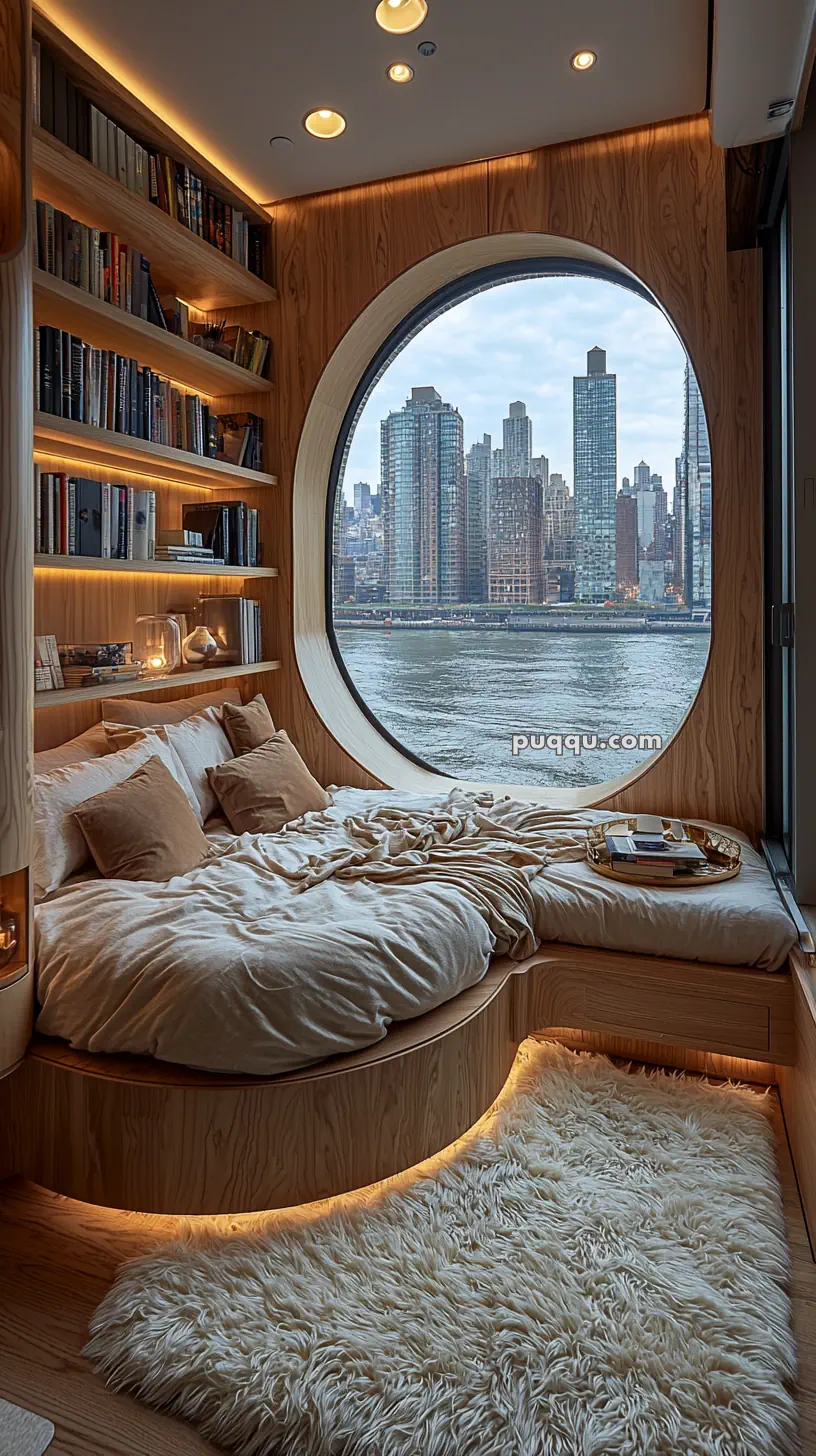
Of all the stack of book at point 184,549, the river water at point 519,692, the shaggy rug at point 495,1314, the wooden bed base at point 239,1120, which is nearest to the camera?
the shaggy rug at point 495,1314

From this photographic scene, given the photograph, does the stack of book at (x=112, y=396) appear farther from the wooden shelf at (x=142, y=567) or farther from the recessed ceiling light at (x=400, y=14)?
the recessed ceiling light at (x=400, y=14)

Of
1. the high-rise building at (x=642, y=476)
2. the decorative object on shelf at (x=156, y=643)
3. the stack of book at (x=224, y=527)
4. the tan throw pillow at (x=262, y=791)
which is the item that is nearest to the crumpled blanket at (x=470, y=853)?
the tan throw pillow at (x=262, y=791)

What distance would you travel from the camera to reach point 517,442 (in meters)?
3.65

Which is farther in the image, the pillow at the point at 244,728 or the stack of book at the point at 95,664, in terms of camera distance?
the pillow at the point at 244,728

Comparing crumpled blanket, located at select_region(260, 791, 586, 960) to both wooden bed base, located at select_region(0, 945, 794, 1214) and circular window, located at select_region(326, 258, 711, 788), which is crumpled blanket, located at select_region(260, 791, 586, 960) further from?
circular window, located at select_region(326, 258, 711, 788)

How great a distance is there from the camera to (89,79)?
2342mm

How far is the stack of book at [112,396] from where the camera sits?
2232mm

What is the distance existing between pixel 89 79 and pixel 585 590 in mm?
2364

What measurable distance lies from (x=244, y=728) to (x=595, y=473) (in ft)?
5.79

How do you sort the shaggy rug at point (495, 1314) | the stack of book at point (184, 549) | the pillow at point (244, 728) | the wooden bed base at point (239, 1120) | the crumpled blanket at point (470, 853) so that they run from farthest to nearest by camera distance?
the pillow at point (244, 728), the stack of book at point (184, 549), the crumpled blanket at point (470, 853), the wooden bed base at point (239, 1120), the shaggy rug at point (495, 1314)

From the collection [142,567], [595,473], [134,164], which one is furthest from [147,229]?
[595,473]

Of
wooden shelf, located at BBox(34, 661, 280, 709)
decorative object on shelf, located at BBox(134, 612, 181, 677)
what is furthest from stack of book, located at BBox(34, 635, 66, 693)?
decorative object on shelf, located at BBox(134, 612, 181, 677)

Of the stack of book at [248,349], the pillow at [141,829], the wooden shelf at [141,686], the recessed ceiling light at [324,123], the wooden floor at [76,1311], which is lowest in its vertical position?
the wooden floor at [76,1311]

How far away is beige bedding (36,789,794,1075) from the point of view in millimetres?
1573
